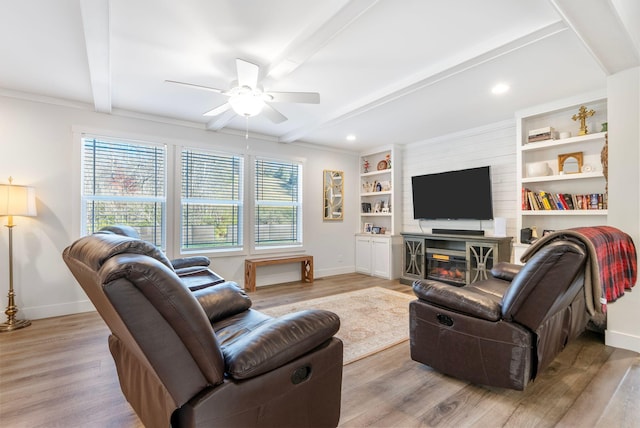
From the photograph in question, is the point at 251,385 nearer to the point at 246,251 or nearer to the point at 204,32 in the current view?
the point at 204,32

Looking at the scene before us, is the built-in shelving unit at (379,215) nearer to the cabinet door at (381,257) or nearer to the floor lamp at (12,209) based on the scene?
the cabinet door at (381,257)

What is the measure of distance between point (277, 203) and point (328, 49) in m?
3.15

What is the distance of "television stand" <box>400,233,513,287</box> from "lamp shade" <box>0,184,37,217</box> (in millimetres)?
4917

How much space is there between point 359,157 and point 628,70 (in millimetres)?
4209

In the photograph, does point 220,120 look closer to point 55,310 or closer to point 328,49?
point 328,49

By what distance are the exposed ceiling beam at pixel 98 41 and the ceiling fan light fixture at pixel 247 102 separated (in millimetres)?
960

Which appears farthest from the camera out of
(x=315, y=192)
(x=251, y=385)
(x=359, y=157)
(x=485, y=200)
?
(x=359, y=157)

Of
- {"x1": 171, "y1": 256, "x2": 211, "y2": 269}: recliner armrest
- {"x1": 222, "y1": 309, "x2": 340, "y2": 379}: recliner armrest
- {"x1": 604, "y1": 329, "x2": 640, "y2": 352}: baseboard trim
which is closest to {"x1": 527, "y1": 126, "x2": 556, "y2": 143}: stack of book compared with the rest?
{"x1": 604, "y1": 329, "x2": 640, "y2": 352}: baseboard trim

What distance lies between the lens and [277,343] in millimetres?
1282

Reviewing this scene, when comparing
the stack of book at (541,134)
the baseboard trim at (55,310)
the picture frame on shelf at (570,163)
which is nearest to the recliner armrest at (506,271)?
the picture frame on shelf at (570,163)

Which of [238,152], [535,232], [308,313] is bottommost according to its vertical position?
[308,313]

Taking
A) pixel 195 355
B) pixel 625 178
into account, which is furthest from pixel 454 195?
pixel 195 355

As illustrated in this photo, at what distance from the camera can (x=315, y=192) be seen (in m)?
5.74

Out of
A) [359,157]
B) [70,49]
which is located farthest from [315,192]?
[70,49]
